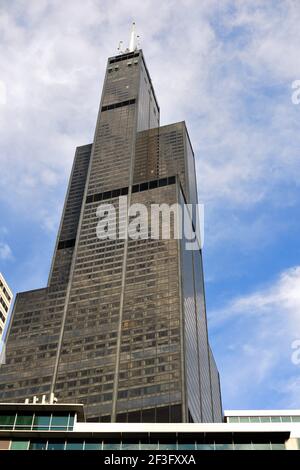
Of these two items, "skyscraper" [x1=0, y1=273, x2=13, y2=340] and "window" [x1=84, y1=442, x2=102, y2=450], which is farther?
"skyscraper" [x1=0, y1=273, x2=13, y2=340]

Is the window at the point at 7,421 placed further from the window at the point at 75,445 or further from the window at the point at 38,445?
the window at the point at 75,445

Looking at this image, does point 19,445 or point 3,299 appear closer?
point 19,445

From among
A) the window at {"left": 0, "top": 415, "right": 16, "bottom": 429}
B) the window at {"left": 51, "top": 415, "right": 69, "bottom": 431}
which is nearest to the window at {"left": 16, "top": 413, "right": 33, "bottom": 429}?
the window at {"left": 0, "top": 415, "right": 16, "bottom": 429}

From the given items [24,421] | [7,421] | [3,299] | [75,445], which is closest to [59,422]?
[24,421]

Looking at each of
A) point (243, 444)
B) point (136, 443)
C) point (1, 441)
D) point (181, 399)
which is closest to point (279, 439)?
point (243, 444)

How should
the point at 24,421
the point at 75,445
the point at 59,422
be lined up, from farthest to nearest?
1. the point at 24,421
2. the point at 59,422
3. the point at 75,445

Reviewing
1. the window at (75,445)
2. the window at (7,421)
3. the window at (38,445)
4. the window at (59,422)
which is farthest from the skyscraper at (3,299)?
the window at (75,445)

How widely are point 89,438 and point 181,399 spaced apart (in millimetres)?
118049

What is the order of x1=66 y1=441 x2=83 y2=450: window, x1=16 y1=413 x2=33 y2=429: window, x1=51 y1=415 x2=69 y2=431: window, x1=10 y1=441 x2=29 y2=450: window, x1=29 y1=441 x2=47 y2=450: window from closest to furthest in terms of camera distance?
1. x1=66 y1=441 x2=83 y2=450: window
2. x1=10 y1=441 x2=29 y2=450: window
3. x1=29 y1=441 x2=47 y2=450: window
4. x1=51 y1=415 x2=69 y2=431: window
5. x1=16 y1=413 x2=33 y2=429: window

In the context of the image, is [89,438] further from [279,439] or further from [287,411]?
[287,411]

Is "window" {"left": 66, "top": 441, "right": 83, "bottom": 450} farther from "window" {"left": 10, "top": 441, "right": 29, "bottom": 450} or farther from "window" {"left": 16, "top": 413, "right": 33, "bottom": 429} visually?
Result: "window" {"left": 16, "top": 413, "right": 33, "bottom": 429}

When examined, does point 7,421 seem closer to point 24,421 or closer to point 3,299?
point 24,421

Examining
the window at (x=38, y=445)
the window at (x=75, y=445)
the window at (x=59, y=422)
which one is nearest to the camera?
the window at (x=75, y=445)

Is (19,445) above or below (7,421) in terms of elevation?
below
